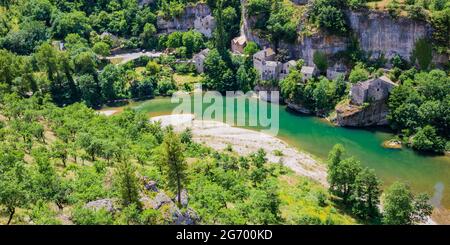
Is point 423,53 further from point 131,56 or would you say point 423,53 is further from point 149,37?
point 131,56

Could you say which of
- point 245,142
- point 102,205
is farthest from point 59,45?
point 102,205

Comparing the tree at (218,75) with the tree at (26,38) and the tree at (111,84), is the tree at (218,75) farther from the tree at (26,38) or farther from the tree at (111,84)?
the tree at (26,38)

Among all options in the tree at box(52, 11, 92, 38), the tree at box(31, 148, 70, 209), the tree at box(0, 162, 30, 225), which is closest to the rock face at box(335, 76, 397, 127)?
the tree at box(31, 148, 70, 209)

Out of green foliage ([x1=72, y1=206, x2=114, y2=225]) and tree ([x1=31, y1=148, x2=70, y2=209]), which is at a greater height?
green foliage ([x1=72, y1=206, x2=114, y2=225])

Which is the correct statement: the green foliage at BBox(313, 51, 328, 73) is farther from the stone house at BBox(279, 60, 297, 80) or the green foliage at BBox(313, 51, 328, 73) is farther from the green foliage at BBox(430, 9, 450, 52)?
the green foliage at BBox(430, 9, 450, 52)

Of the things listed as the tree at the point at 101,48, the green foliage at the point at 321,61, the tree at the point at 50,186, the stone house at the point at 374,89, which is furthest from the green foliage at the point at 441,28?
the tree at the point at 101,48

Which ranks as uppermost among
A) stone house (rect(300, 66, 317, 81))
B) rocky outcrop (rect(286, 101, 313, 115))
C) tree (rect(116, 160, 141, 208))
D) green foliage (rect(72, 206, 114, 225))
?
A: stone house (rect(300, 66, 317, 81))
